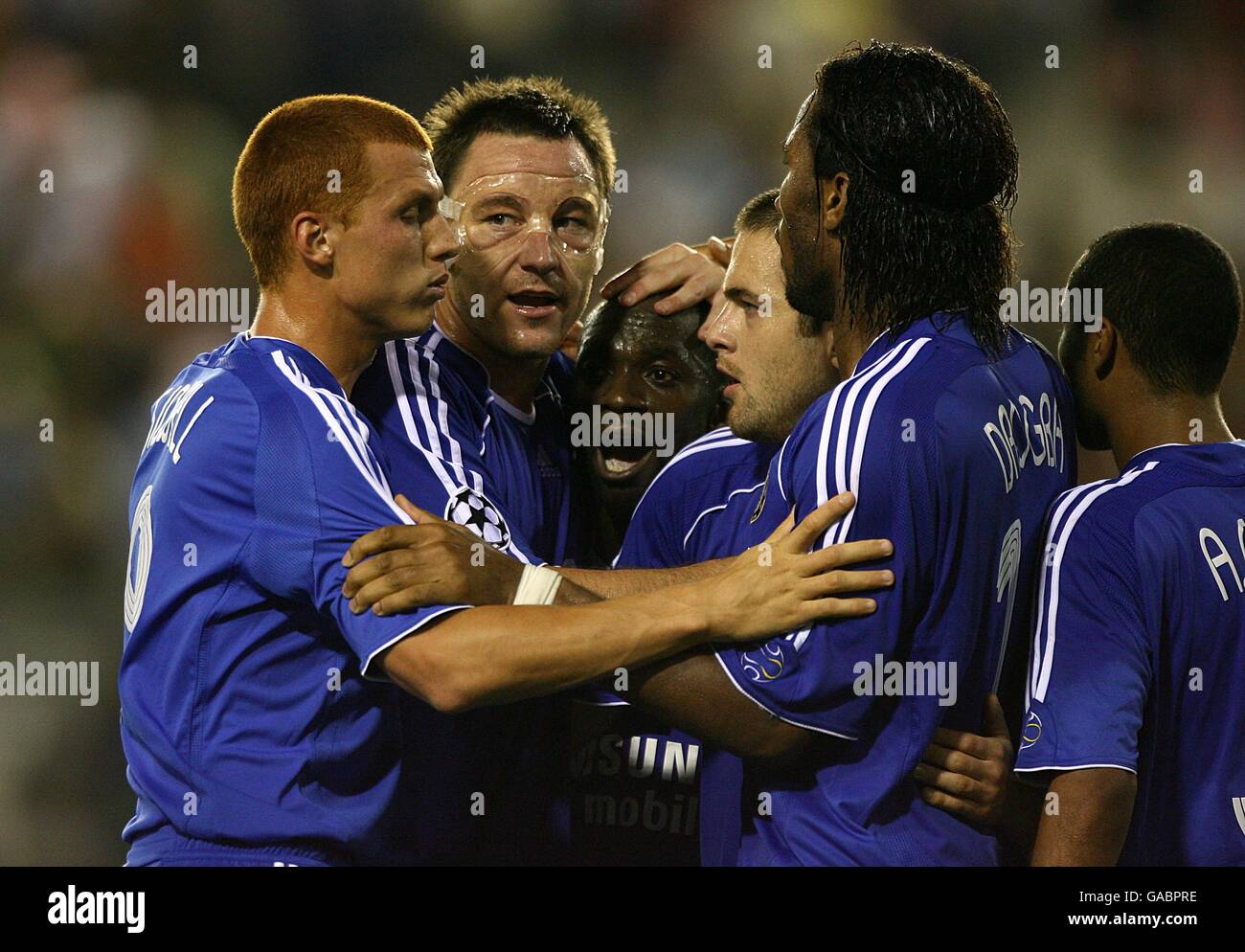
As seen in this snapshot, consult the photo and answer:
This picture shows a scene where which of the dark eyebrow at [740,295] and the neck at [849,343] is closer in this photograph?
the neck at [849,343]

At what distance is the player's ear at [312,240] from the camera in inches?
95.3

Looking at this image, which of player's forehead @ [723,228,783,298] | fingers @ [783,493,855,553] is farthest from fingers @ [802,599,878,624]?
player's forehead @ [723,228,783,298]

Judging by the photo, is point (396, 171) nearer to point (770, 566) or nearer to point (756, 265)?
point (756, 265)

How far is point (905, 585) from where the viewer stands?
82.0 inches

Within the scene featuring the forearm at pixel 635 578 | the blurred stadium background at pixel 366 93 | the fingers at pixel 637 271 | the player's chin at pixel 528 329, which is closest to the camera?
the forearm at pixel 635 578

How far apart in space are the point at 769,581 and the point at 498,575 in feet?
1.60

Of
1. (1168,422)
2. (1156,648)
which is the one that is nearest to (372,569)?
(1156,648)

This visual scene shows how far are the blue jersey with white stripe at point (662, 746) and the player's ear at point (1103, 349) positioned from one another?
26.8 inches

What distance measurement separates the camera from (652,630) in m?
2.18

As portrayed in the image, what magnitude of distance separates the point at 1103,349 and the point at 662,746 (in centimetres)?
124

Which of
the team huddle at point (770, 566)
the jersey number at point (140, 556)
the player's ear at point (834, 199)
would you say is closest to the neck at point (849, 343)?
the team huddle at point (770, 566)

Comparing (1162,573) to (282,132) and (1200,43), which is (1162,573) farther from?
(1200,43)

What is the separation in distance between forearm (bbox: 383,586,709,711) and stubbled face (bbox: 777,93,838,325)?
2.05ft

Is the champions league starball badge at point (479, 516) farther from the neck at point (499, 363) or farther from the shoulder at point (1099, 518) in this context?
the shoulder at point (1099, 518)
